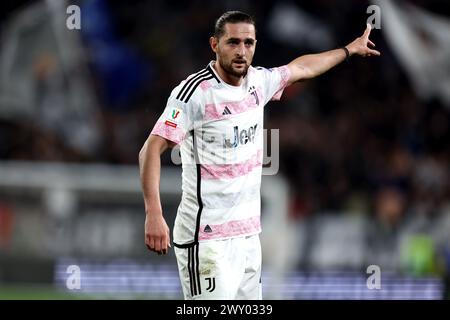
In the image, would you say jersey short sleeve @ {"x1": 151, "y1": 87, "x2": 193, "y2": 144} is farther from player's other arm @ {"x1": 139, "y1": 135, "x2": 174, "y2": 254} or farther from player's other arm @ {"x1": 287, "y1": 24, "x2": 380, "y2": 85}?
player's other arm @ {"x1": 287, "y1": 24, "x2": 380, "y2": 85}

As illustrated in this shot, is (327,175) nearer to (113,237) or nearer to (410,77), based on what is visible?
(410,77)

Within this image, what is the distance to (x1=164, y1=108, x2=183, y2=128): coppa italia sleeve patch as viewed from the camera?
240 inches

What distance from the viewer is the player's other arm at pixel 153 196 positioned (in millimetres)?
5809

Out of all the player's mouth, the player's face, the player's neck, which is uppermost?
the player's face

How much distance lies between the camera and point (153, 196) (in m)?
5.94

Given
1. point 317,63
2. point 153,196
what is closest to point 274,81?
point 317,63

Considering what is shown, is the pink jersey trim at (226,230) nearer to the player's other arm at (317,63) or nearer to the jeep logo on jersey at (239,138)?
the jeep logo on jersey at (239,138)

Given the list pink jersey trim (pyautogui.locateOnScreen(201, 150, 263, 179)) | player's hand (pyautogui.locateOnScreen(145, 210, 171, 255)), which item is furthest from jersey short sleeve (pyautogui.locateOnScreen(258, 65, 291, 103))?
player's hand (pyautogui.locateOnScreen(145, 210, 171, 255))

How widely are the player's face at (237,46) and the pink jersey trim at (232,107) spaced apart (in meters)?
0.19

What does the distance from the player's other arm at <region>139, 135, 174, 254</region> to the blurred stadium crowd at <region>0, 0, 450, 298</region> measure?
9.38 meters

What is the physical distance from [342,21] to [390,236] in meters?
3.90

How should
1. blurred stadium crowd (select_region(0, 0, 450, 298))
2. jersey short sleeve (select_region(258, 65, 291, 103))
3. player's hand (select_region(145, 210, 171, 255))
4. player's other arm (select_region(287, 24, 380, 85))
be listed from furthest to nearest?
blurred stadium crowd (select_region(0, 0, 450, 298))
player's other arm (select_region(287, 24, 380, 85))
jersey short sleeve (select_region(258, 65, 291, 103))
player's hand (select_region(145, 210, 171, 255))

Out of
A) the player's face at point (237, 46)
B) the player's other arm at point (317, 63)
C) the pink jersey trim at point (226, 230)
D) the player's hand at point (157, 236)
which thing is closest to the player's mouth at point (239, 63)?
the player's face at point (237, 46)

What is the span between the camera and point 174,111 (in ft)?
20.1
